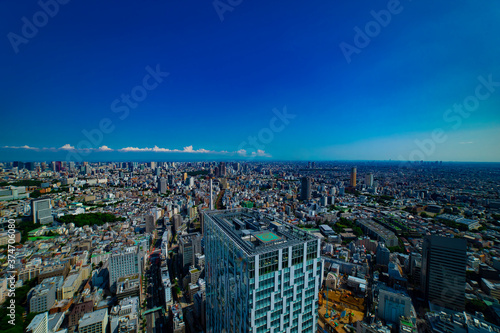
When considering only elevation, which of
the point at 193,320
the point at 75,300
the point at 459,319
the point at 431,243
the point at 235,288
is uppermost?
the point at 235,288

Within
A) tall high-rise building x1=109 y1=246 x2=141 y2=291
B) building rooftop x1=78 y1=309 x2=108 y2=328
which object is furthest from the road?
building rooftop x1=78 y1=309 x2=108 y2=328

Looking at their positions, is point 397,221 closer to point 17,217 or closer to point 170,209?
point 170,209

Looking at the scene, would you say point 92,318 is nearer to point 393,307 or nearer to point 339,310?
point 339,310

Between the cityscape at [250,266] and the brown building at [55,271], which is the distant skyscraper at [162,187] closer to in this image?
the cityscape at [250,266]

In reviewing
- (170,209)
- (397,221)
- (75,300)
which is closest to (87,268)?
(75,300)

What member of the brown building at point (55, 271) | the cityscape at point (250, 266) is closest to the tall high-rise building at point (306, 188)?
the cityscape at point (250, 266)

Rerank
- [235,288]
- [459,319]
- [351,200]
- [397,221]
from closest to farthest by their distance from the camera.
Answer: [235,288] < [459,319] < [397,221] < [351,200]

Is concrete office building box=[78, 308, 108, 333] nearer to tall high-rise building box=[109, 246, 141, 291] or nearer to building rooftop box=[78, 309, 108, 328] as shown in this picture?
building rooftop box=[78, 309, 108, 328]
